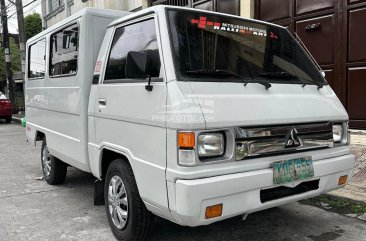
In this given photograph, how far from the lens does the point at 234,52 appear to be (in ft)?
11.6

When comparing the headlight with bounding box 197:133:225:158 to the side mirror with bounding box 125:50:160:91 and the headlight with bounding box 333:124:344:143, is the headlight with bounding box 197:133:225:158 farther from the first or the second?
the headlight with bounding box 333:124:344:143

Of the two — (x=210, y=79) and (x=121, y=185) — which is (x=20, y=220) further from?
(x=210, y=79)

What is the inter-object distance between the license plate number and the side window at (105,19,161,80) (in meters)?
1.21

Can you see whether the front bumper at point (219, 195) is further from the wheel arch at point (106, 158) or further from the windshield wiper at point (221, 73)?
the wheel arch at point (106, 158)

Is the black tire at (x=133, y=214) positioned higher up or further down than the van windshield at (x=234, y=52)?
Answer: further down

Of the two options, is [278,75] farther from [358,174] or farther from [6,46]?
[6,46]

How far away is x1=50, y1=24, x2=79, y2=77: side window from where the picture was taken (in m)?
4.49

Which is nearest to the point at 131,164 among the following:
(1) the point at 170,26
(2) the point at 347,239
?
(1) the point at 170,26

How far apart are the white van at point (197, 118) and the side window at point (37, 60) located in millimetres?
1447

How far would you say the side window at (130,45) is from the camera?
10.8 feet

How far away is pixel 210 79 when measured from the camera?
313cm

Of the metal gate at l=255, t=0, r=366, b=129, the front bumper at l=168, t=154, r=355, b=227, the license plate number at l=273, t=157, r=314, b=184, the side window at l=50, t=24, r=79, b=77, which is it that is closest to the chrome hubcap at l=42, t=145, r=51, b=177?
the side window at l=50, t=24, r=79, b=77

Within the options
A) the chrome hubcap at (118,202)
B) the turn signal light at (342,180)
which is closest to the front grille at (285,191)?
the turn signal light at (342,180)

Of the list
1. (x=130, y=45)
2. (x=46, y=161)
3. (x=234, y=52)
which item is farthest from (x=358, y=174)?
(x=46, y=161)
